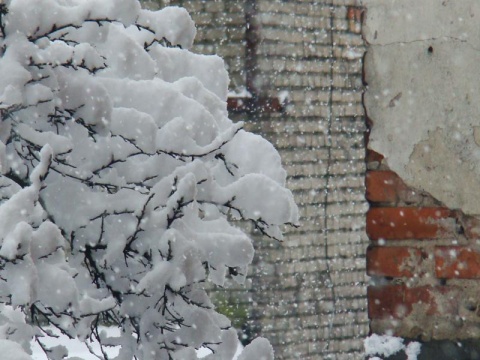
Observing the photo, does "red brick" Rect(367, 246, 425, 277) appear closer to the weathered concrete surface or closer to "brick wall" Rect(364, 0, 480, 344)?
"brick wall" Rect(364, 0, 480, 344)

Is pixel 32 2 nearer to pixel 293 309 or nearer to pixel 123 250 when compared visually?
pixel 123 250

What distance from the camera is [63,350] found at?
1232mm

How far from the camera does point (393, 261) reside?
10.8ft

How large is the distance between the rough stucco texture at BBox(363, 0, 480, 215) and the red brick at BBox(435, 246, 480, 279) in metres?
0.15

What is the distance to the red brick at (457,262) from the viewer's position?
10.8 feet

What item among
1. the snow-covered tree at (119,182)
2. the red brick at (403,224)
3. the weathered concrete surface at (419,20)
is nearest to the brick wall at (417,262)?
the red brick at (403,224)

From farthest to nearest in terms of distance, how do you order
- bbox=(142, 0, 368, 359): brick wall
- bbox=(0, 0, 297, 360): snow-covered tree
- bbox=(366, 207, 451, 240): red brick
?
1. bbox=(366, 207, 451, 240): red brick
2. bbox=(142, 0, 368, 359): brick wall
3. bbox=(0, 0, 297, 360): snow-covered tree

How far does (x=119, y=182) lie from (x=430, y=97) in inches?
92.6

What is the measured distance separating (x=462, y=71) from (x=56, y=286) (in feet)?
8.46

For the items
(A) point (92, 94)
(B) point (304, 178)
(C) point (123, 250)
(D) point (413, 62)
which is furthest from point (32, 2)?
(D) point (413, 62)

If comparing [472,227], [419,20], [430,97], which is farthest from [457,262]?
[419,20]

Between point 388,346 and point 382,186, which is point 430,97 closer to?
point 382,186

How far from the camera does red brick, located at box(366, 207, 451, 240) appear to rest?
3275 millimetres

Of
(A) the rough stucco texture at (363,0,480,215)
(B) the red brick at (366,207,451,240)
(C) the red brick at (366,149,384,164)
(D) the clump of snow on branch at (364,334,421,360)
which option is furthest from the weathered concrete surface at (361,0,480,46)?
(D) the clump of snow on branch at (364,334,421,360)
